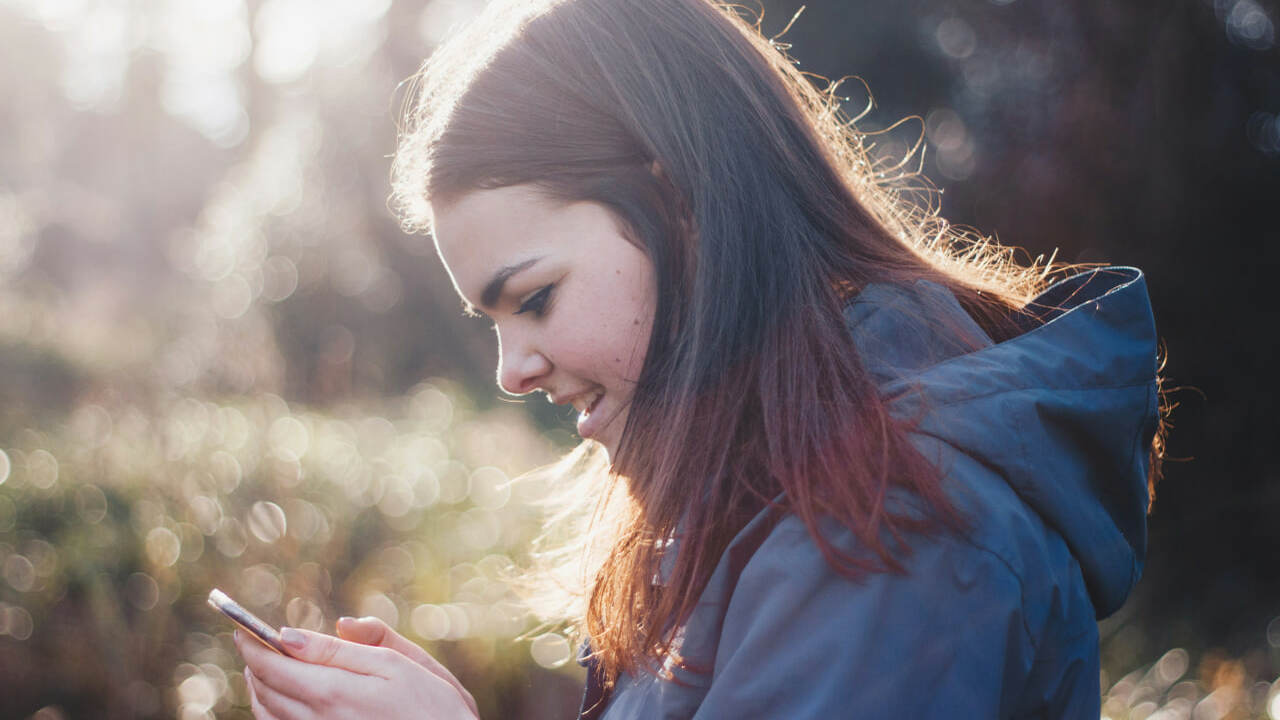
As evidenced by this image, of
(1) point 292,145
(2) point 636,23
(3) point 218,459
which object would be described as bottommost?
(1) point 292,145

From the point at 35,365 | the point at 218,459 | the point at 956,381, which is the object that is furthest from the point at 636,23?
the point at 35,365

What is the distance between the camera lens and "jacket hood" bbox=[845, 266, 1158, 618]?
3.78ft

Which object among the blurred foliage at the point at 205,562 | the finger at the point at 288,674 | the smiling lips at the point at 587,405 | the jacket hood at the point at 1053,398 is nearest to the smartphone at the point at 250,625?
the finger at the point at 288,674

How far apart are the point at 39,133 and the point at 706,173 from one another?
1962 centimetres

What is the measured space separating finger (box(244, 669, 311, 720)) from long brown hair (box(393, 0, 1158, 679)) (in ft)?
1.65

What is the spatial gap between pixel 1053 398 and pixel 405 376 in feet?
39.6

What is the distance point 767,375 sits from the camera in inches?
53.2

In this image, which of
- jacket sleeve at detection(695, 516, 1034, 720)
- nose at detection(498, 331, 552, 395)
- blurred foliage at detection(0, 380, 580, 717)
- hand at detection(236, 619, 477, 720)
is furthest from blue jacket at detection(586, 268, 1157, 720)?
blurred foliage at detection(0, 380, 580, 717)

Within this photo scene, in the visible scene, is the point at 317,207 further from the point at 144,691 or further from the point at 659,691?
the point at 659,691

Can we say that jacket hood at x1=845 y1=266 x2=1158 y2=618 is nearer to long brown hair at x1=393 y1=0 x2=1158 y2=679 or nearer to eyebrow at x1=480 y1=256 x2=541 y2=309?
long brown hair at x1=393 y1=0 x2=1158 y2=679

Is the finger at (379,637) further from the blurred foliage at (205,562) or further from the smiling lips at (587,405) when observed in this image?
the blurred foliage at (205,562)

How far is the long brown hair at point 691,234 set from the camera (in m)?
1.34

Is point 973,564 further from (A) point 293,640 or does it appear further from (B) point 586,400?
(A) point 293,640

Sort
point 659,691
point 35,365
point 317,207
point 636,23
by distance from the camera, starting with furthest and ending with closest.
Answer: point 317,207, point 35,365, point 636,23, point 659,691
